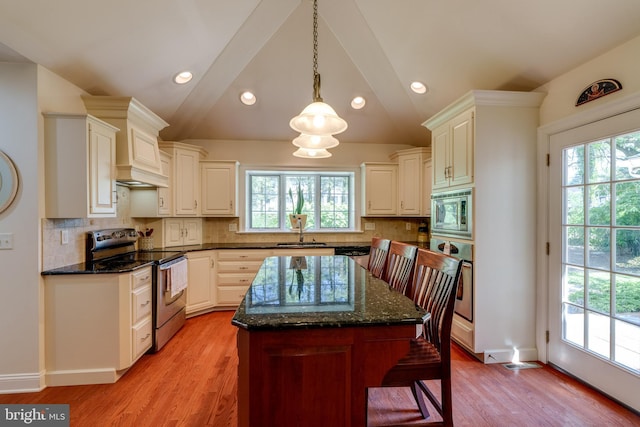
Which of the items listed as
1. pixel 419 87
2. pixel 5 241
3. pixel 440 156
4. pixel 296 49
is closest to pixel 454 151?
pixel 440 156

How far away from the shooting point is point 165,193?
11.3 ft

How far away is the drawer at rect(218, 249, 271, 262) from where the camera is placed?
12.0 ft

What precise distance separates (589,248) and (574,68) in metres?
1.37

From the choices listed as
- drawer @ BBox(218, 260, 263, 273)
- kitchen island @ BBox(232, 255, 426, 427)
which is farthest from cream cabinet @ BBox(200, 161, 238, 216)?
kitchen island @ BBox(232, 255, 426, 427)

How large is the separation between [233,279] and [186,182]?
1395 millimetres

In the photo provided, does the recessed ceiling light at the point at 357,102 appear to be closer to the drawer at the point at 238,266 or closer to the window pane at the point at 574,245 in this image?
the drawer at the point at 238,266

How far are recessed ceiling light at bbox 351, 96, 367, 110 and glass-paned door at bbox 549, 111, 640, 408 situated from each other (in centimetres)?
204

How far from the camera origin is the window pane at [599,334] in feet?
6.53

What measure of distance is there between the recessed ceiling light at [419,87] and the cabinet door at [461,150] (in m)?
0.60

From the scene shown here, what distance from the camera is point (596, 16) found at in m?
1.78

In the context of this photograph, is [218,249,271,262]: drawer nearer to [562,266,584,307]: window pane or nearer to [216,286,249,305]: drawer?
[216,286,249,305]: drawer

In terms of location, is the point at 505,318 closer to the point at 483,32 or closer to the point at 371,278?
the point at 371,278

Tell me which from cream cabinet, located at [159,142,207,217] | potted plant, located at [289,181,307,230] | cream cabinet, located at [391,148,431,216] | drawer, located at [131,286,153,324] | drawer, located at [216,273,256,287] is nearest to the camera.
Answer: drawer, located at [131,286,153,324]

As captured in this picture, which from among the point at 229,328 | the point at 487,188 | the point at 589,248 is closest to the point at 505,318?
the point at 589,248
